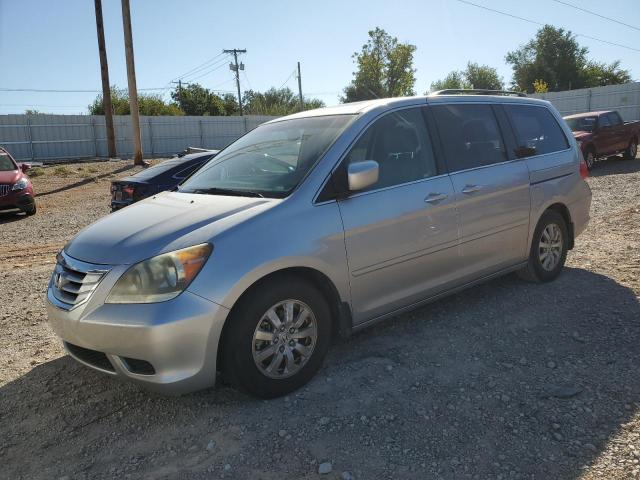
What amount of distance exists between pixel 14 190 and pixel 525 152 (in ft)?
35.0

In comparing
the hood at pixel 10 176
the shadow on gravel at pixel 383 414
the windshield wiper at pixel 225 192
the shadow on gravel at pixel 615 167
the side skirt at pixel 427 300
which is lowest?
the shadow on gravel at pixel 383 414

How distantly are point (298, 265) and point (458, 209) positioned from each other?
1566mm

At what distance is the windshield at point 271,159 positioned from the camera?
12.1ft

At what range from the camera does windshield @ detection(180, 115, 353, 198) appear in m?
3.70

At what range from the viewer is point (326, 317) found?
3.51 meters

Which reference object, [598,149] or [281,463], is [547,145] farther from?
[598,149]

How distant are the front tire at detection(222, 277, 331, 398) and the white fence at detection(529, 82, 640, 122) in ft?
98.9

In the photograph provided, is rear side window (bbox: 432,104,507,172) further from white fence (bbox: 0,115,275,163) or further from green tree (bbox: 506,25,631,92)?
green tree (bbox: 506,25,631,92)

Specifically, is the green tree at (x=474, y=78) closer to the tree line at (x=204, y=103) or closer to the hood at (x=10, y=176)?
the tree line at (x=204, y=103)

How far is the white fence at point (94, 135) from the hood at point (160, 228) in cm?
2643

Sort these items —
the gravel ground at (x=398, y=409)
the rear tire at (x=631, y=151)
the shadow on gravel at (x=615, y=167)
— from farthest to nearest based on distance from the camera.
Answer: the rear tire at (x=631, y=151) < the shadow on gravel at (x=615, y=167) < the gravel ground at (x=398, y=409)

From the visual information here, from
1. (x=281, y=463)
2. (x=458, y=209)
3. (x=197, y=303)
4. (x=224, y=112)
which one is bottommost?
(x=281, y=463)

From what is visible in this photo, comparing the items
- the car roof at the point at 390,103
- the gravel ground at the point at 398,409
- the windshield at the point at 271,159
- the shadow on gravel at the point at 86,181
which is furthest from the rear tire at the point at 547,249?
the shadow on gravel at the point at 86,181

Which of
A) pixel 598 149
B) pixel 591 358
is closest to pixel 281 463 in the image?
pixel 591 358
